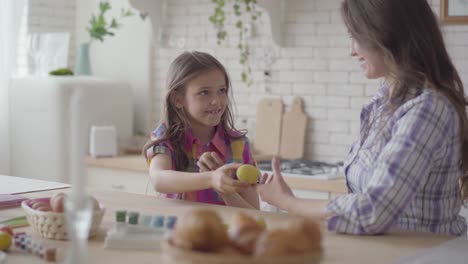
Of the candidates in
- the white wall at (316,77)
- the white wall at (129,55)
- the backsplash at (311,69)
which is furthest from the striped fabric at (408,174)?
the white wall at (129,55)

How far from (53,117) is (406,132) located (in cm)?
317

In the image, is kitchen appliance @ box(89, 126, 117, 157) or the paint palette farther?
kitchen appliance @ box(89, 126, 117, 157)

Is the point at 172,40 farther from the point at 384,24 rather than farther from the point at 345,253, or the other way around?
the point at 345,253

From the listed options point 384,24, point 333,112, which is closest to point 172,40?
point 333,112

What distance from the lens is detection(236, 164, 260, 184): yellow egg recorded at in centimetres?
211

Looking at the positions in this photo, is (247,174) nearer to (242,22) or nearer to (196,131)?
(196,131)

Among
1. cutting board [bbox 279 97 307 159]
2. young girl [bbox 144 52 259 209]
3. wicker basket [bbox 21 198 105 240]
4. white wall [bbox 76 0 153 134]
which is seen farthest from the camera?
white wall [bbox 76 0 153 134]

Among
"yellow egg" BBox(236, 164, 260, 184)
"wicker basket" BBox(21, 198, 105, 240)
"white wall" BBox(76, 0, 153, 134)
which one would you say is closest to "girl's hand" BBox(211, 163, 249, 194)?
"yellow egg" BBox(236, 164, 260, 184)

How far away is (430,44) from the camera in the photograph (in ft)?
6.82

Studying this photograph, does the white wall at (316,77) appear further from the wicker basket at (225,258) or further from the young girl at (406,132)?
the wicker basket at (225,258)

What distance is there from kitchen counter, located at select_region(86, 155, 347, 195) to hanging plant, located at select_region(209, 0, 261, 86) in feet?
2.63

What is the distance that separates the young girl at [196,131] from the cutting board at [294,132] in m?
1.64

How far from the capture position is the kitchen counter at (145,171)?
3699mm

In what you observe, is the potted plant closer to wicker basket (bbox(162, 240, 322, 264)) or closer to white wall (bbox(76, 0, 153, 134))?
white wall (bbox(76, 0, 153, 134))
